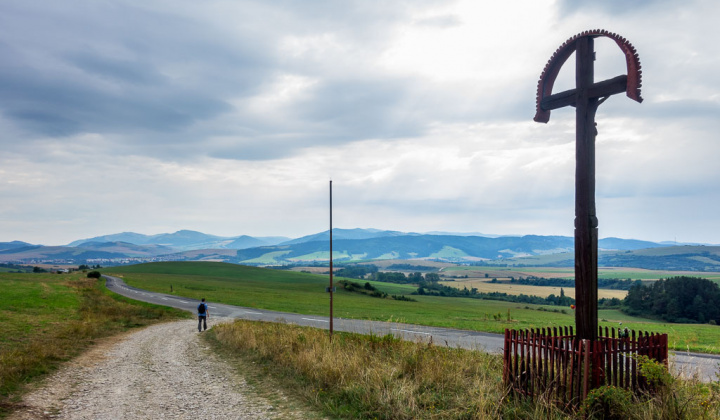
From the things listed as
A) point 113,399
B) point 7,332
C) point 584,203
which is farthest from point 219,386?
point 7,332

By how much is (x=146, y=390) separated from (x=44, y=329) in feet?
51.2

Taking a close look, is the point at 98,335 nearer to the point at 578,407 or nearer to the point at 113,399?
the point at 113,399

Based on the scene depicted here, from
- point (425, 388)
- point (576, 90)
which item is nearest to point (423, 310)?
point (425, 388)

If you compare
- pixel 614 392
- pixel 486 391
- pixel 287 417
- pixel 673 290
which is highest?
pixel 614 392

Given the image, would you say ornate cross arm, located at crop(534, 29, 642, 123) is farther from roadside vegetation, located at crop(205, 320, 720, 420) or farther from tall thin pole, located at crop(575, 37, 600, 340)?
roadside vegetation, located at crop(205, 320, 720, 420)

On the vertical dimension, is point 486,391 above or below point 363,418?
above

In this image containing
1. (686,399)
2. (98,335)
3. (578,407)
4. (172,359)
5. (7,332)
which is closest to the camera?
(686,399)

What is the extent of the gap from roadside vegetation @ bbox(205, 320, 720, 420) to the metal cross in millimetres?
1315

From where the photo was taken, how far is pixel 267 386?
12156mm

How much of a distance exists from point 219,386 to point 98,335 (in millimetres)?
15977

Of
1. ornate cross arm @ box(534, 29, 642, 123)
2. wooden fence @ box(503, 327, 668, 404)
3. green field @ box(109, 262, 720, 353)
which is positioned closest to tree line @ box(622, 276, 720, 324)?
green field @ box(109, 262, 720, 353)

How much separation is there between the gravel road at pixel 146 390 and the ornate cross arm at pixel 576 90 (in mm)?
8114

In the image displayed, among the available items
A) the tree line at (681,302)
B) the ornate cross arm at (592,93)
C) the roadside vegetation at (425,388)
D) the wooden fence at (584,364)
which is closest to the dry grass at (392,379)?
the roadside vegetation at (425,388)

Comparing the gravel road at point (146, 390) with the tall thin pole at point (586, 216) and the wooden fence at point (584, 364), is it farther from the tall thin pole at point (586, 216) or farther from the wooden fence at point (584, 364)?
the tall thin pole at point (586, 216)
